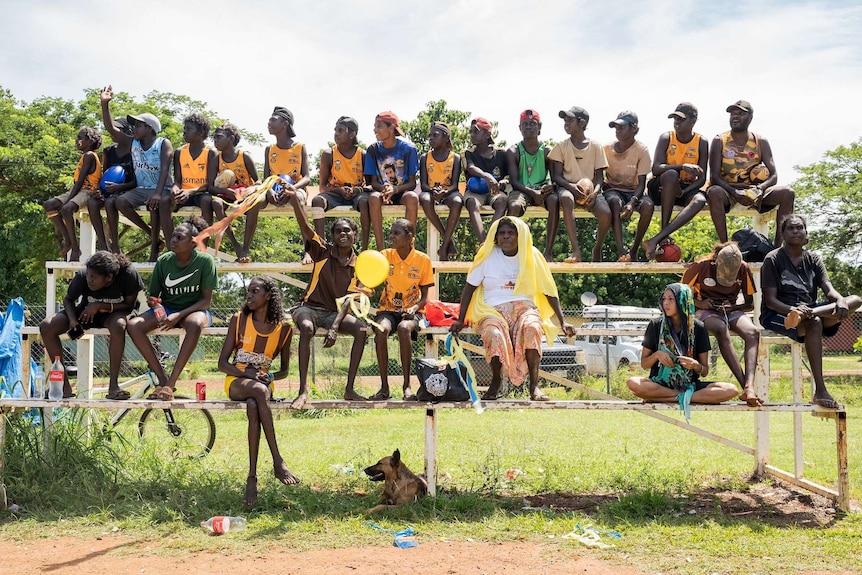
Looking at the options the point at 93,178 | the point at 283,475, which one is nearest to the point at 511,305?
the point at 283,475

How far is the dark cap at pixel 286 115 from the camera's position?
8.75 meters

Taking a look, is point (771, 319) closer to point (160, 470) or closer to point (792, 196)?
point (792, 196)

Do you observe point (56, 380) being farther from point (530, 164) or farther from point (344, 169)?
point (530, 164)

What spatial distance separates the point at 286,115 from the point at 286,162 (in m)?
0.52

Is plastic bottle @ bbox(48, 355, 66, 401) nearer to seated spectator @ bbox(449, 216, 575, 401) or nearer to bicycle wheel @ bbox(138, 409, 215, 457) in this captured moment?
bicycle wheel @ bbox(138, 409, 215, 457)

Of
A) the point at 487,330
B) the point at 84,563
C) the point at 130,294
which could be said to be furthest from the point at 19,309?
the point at 487,330

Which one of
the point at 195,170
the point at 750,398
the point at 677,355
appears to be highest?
the point at 195,170

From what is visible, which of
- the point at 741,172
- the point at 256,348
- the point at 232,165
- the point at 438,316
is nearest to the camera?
the point at 256,348

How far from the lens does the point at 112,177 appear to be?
27.9 ft

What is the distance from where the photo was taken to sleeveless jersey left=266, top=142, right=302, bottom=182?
8.73m

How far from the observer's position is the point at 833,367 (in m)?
28.8

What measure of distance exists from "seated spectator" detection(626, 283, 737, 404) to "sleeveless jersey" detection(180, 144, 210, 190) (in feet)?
16.0

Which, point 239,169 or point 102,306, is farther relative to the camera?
point 239,169

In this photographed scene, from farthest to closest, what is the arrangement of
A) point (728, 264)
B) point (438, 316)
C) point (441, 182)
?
point (441, 182) < point (438, 316) < point (728, 264)
